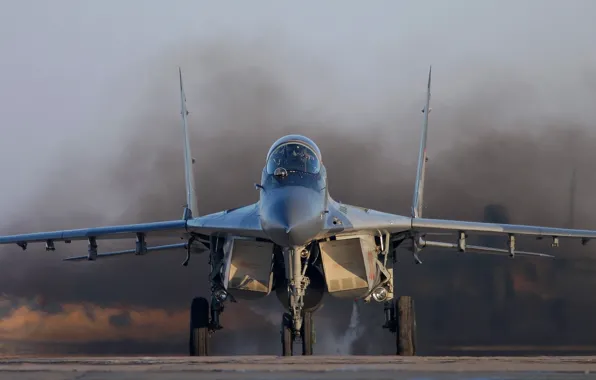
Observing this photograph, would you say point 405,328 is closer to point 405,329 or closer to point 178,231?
point 405,329

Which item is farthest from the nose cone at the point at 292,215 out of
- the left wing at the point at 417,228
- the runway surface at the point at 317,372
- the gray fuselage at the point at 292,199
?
the runway surface at the point at 317,372

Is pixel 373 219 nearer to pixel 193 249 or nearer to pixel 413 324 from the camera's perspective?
pixel 413 324

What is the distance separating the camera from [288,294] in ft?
63.7

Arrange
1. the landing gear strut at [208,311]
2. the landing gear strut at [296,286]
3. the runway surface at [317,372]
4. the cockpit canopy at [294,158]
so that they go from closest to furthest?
the runway surface at [317,372], the landing gear strut at [296,286], the cockpit canopy at [294,158], the landing gear strut at [208,311]

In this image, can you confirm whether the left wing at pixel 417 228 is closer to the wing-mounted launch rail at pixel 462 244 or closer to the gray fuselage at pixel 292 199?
the wing-mounted launch rail at pixel 462 244

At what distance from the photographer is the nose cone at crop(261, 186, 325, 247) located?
59.0 feet

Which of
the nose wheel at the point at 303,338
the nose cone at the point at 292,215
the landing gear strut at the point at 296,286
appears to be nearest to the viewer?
the nose cone at the point at 292,215

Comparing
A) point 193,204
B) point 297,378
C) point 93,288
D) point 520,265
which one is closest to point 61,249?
point 93,288

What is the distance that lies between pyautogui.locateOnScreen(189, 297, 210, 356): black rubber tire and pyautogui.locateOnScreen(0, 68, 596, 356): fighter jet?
0.06 ft

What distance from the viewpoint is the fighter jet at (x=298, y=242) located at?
18.8 metres

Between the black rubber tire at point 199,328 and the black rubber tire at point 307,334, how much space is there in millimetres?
1869

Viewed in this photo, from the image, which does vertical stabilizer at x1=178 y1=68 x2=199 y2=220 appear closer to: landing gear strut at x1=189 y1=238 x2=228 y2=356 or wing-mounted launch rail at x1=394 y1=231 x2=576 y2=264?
landing gear strut at x1=189 y1=238 x2=228 y2=356

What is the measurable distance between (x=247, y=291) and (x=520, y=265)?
1078 cm

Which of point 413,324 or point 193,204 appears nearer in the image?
point 413,324
